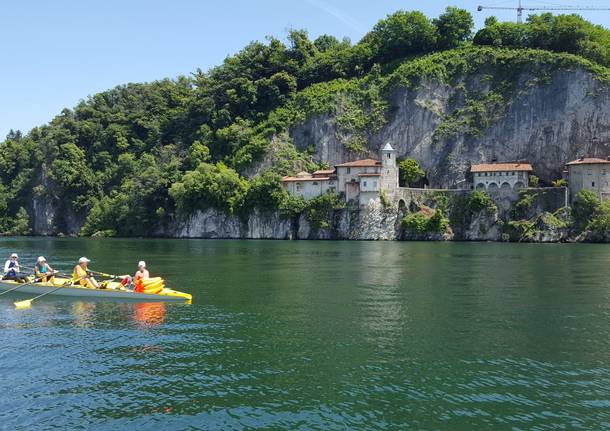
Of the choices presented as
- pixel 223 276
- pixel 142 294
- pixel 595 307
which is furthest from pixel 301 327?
pixel 223 276

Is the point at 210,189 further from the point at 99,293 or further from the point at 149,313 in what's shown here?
the point at 149,313

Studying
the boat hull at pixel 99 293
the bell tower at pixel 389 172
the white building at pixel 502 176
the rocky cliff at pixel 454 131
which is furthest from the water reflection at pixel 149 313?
the white building at pixel 502 176

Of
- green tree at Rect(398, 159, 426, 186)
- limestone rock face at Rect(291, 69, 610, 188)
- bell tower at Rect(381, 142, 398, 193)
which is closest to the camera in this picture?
bell tower at Rect(381, 142, 398, 193)

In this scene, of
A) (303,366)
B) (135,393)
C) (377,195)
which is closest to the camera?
(135,393)

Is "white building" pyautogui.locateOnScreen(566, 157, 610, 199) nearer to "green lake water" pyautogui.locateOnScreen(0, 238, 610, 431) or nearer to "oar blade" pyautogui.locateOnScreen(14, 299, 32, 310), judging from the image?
"green lake water" pyautogui.locateOnScreen(0, 238, 610, 431)

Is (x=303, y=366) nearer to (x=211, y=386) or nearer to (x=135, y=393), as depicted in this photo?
(x=211, y=386)

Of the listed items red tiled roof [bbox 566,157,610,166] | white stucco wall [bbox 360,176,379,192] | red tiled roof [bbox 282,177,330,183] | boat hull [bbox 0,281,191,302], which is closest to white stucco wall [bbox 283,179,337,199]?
red tiled roof [bbox 282,177,330,183]

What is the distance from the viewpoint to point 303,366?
775 inches

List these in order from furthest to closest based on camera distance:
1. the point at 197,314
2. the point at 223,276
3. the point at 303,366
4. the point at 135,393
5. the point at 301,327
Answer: the point at 223,276
the point at 197,314
the point at 301,327
the point at 303,366
the point at 135,393

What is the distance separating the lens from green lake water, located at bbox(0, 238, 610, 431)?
15.6 metres

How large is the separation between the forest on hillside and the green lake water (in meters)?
61.8

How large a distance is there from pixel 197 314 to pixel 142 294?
548 centimetres

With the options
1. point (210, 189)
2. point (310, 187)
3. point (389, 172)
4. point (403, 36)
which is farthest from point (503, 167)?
point (210, 189)

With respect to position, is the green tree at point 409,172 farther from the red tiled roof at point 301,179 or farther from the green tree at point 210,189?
the green tree at point 210,189
